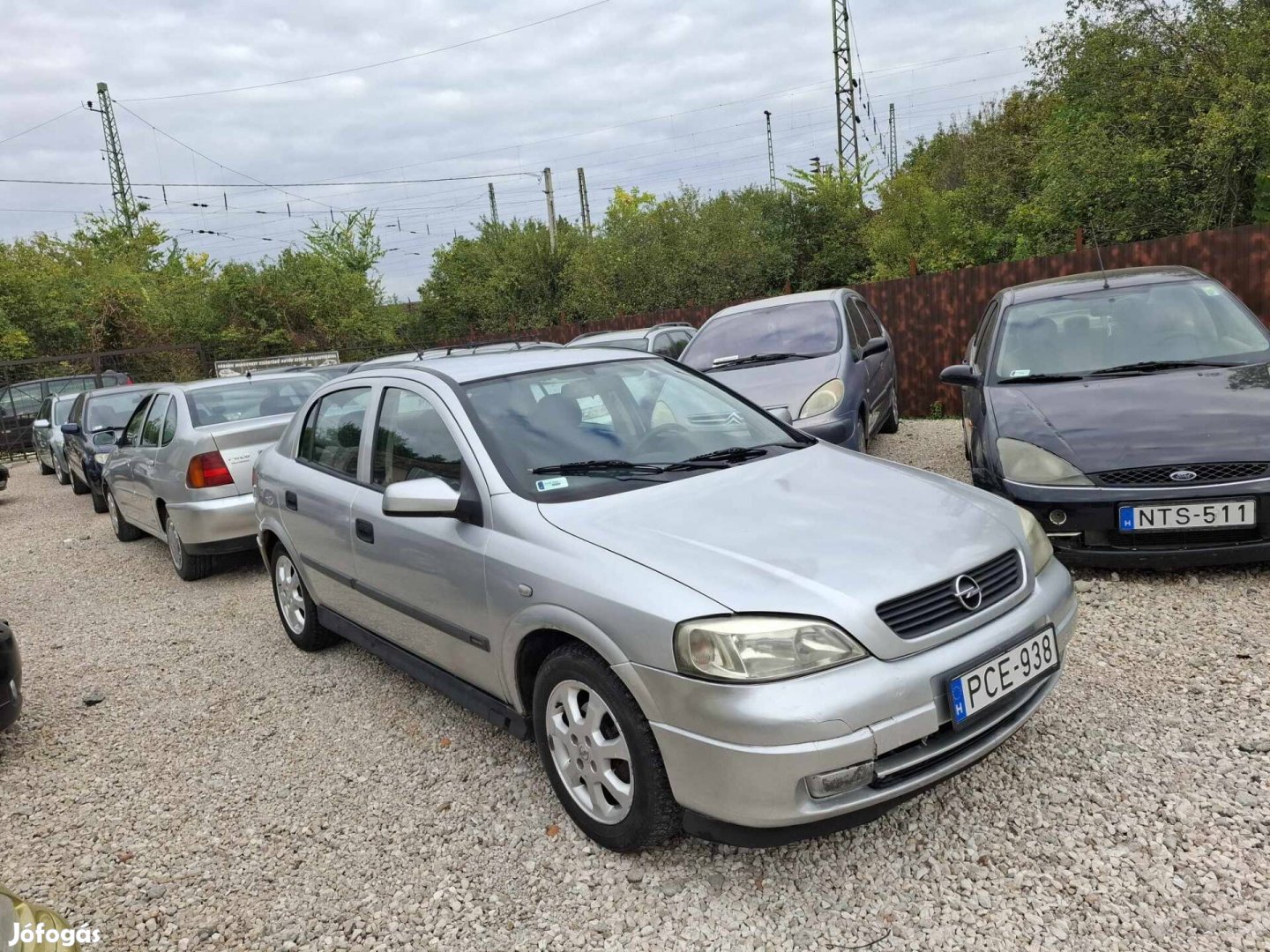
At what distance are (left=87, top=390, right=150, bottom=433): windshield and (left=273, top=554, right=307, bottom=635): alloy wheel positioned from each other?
27.1ft

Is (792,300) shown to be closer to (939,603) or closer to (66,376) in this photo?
(939,603)

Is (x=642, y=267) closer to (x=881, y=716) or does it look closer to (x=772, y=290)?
(x=772, y=290)

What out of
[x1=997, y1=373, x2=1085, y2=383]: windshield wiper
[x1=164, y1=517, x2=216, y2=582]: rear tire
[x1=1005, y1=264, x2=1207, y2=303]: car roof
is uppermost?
[x1=1005, y1=264, x2=1207, y2=303]: car roof

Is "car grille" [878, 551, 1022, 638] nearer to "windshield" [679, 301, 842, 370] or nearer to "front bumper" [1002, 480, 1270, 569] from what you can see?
"front bumper" [1002, 480, 1270, 569]

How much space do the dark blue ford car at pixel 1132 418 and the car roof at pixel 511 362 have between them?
221 centimetres

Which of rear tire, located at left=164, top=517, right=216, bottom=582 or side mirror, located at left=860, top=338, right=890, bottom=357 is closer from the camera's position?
rear tire, located at left=164, top=517, right=216, bottom=582

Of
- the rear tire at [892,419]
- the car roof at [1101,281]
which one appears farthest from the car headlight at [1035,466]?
the rear tire at [892,419]

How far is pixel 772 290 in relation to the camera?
28.3m

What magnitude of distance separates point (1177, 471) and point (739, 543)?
9.37 ft

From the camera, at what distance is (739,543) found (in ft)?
8.82

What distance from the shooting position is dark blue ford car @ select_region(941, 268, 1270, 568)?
168 inches

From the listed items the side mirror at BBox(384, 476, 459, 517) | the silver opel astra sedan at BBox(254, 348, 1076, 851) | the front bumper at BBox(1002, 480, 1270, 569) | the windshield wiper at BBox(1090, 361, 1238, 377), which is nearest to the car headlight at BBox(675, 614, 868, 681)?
the silver opel astra sedan at BBox(254, 348, 1076, 851)

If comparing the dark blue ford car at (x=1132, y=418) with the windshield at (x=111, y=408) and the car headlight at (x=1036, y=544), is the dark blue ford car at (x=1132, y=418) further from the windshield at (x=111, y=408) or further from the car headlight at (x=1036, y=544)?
the windshield at (x=111, y=408)

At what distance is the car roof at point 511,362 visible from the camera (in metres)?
3.79
